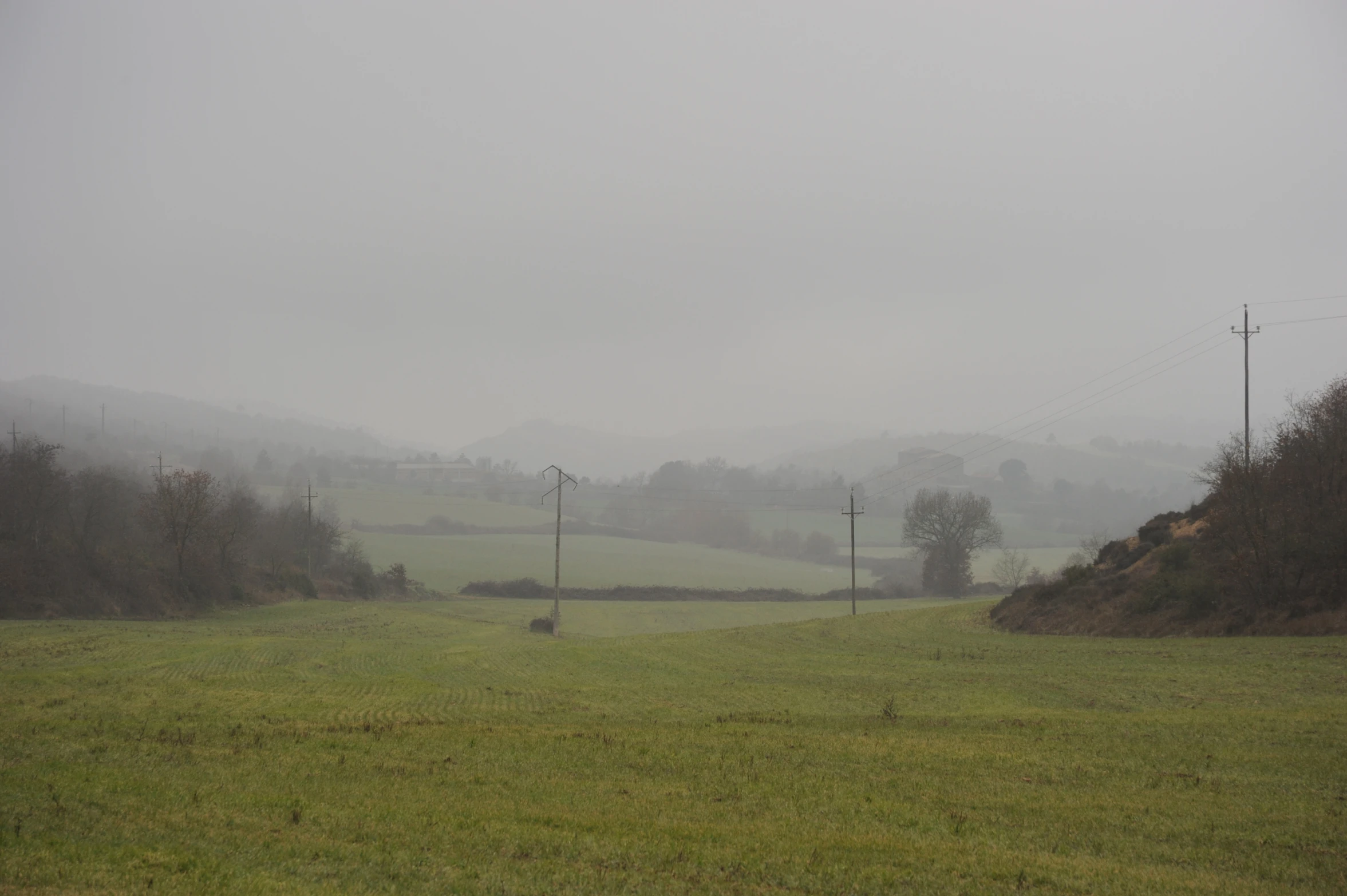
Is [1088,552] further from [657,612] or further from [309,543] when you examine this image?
[309,543]

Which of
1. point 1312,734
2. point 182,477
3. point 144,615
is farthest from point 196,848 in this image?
point 182,477

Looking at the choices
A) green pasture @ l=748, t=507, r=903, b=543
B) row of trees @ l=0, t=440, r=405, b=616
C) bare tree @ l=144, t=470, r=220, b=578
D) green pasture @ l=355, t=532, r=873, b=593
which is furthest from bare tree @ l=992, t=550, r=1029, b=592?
bare tree @ l=144, t=470, r=220, b=578

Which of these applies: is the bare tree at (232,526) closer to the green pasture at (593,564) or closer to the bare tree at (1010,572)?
the green pasture at (593,564)

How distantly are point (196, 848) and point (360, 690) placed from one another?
58.4 ft

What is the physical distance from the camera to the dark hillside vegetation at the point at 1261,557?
37875mm

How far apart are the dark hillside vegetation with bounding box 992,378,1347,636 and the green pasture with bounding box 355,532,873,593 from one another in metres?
66.2

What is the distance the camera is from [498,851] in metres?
10.8

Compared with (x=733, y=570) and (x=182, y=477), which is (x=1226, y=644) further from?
(x=733, y=570)

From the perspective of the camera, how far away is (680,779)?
606 inches

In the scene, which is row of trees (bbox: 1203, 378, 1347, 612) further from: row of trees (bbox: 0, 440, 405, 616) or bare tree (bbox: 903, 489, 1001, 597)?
row of trees (bbox: 0, 440, 405, 616)

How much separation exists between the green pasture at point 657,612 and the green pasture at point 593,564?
13.3m

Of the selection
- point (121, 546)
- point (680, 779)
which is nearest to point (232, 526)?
point (121, 546)

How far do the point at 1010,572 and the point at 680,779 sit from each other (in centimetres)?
11450

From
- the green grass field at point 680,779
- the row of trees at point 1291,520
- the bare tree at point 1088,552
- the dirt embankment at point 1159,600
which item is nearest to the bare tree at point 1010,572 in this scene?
the bare tree at point 1088,552
